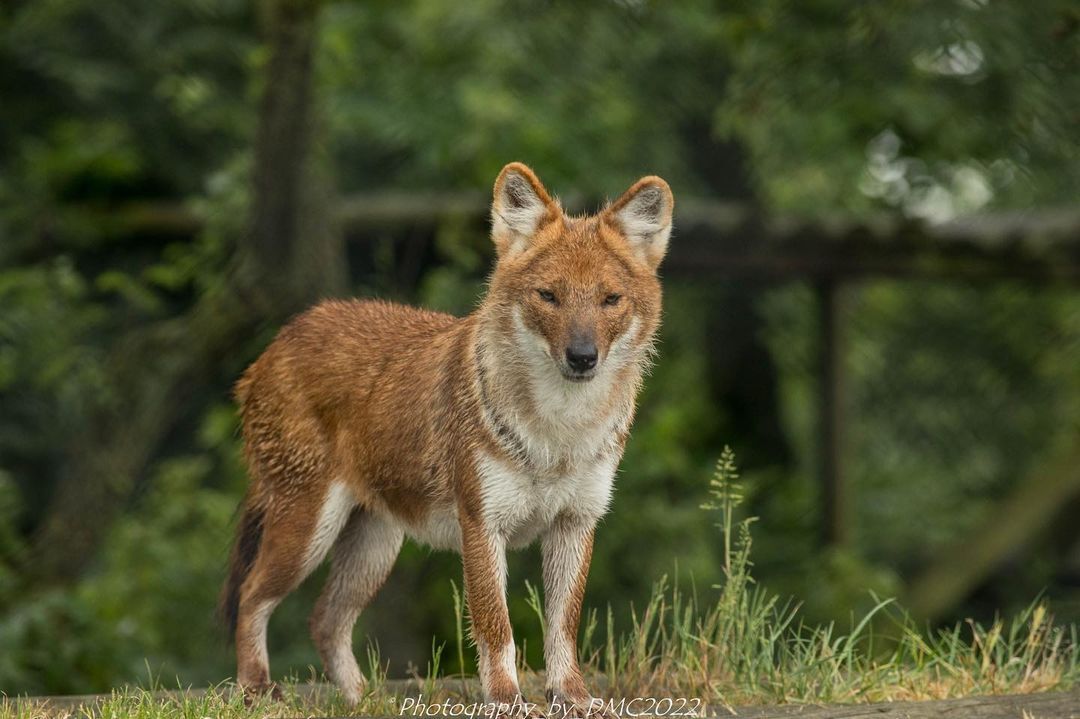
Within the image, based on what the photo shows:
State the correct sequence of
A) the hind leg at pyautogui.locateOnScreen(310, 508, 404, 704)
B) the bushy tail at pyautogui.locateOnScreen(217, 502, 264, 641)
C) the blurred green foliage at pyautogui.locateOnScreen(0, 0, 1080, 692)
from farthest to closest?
the blurred green foliage at pyautogui.locateOnScreen(0, 0, 1080, 692) < the bushy tail at pyautogui.locateOnScreen(217, 502, 264, 641) < the hind leg at pyautogui.locateOnScreen(310, 508, 404, 704)

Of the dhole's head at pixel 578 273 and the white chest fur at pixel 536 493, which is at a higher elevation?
the dhole's head at pixel 578 273

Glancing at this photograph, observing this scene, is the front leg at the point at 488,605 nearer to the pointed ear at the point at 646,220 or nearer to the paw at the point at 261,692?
the paw at the point at 261,692

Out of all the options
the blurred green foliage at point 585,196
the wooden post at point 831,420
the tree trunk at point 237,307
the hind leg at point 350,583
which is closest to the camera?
the hind leg at point 350,583

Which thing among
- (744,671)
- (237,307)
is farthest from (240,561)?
(237,307)

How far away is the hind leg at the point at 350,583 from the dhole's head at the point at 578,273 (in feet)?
4.35

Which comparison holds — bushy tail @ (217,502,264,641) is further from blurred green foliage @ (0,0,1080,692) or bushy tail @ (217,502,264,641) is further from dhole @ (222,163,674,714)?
blurred green foliage @ (0,0,1080,692)

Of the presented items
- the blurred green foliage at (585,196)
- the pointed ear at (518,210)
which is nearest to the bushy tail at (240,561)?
the pointed ear at (518,210)

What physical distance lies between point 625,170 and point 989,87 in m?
3.64

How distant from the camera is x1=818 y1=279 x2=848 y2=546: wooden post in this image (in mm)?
12930

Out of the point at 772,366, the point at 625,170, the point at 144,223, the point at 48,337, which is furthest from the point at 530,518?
the point at 772,366

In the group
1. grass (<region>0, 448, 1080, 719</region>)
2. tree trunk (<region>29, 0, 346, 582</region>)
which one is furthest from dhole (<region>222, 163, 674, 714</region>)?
tree trunk (<region>29, 0, 346, 582</region>)

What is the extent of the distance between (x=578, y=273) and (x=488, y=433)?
669 mm

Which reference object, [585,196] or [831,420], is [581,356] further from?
[831,420]

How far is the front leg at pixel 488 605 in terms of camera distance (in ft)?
19.1
